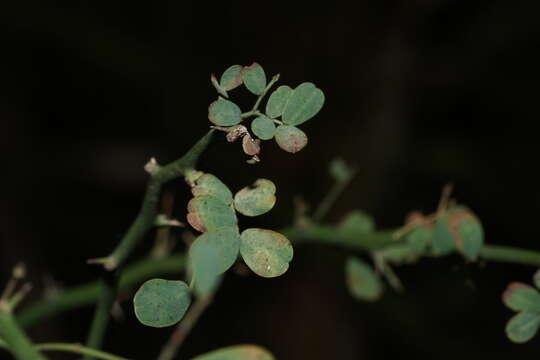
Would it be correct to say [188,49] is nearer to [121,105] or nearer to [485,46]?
[121,105]

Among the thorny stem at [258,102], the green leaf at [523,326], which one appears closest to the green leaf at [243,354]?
the thorny stem at [258,102]

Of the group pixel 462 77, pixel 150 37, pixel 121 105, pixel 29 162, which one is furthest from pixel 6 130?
pixel 462 77

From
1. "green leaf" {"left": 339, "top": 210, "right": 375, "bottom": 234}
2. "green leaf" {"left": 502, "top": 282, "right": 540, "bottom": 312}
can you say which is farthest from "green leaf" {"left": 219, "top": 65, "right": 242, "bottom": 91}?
"green leaf" {"left": 339, "top": 210, "right": 375, "bottom": 234}

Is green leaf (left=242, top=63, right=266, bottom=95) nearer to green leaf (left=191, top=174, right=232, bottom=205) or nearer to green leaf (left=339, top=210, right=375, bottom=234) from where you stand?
green leaf (left=191, top=174, right=232, bottom=205)

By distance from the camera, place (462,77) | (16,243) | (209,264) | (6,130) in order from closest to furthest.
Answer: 1. (209,264)
2. (16,243)
3. (6,130)
4. (462,77)

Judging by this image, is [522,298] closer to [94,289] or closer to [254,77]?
[254,77]

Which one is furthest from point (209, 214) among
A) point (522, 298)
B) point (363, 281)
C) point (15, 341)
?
point (363, 281)
